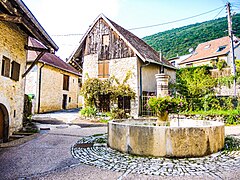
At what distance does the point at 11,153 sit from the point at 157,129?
12.7ft

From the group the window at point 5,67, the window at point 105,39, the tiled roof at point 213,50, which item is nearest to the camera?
the window at point 5,67

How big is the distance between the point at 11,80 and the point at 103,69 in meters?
10.2

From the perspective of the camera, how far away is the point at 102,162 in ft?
14.8

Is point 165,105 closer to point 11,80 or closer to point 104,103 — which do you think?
point 11,80

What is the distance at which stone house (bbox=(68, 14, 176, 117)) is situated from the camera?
51.4 feet

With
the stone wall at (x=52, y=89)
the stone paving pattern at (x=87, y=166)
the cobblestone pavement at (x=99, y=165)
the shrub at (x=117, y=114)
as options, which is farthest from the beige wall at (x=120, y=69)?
the cobblestone pavement at (x=99, y=165)

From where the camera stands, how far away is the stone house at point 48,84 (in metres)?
17.7

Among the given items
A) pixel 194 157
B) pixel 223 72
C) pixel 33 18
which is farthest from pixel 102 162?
pixel 223 72

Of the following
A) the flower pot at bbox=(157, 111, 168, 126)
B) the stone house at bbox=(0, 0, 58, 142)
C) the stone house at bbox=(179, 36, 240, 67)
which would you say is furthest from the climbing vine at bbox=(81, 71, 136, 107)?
the stone house at bbox=(179, 36, 240, 67)

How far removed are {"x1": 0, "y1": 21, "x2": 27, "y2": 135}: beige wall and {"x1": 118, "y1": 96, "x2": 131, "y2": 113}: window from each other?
324 inches

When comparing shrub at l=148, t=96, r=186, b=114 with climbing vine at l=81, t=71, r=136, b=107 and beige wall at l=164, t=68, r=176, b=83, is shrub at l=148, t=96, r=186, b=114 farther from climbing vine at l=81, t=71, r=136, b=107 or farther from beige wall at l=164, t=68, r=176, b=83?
beige wall at l=164, t=68, r=176, b=83

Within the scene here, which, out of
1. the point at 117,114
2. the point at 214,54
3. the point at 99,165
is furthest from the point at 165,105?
the point at 214,54

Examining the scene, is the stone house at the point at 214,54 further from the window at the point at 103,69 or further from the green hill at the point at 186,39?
the green hill at the point at 186,39

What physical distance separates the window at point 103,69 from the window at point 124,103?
2612 millimetres
